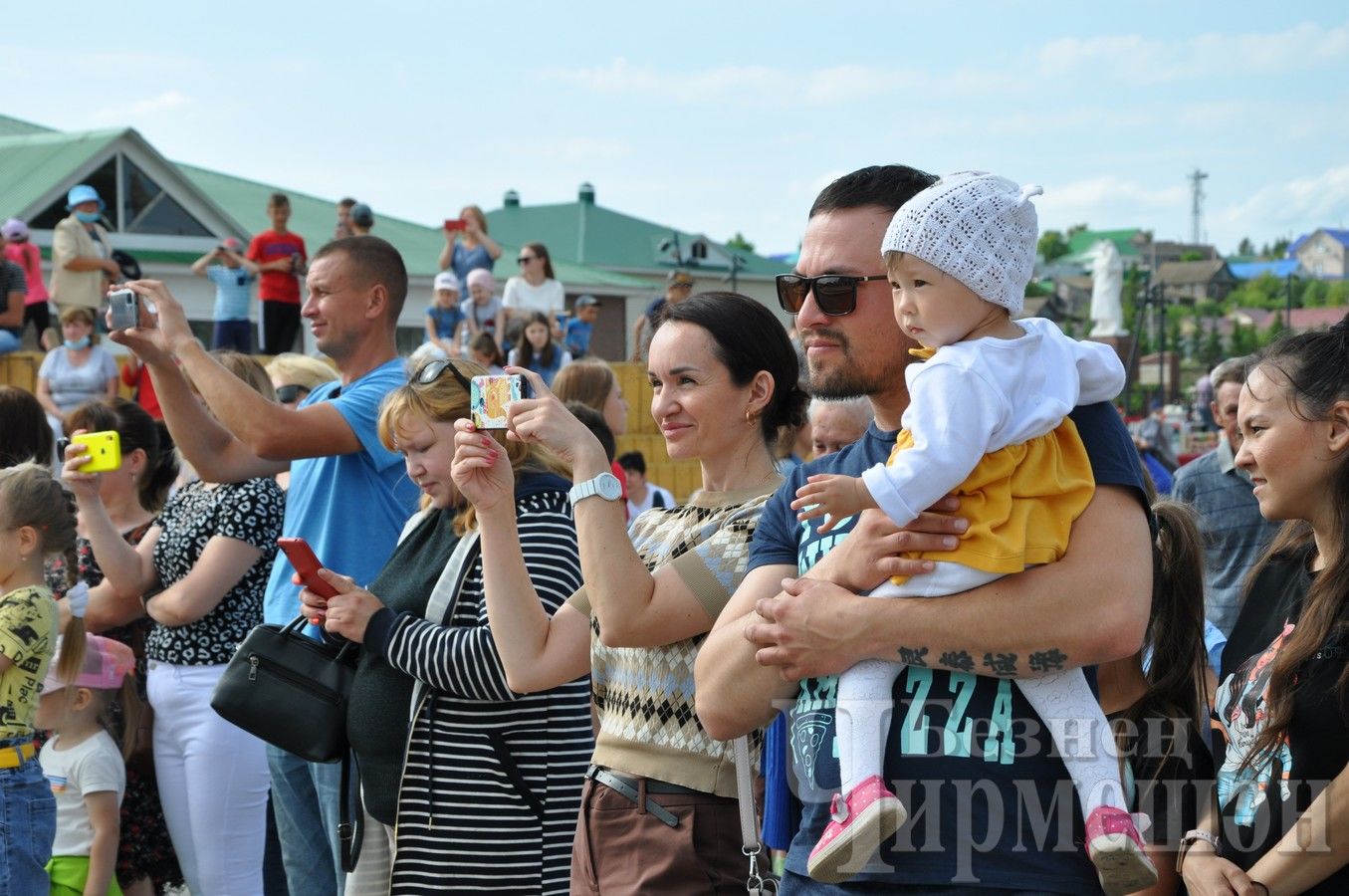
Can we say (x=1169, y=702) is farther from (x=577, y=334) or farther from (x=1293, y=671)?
(x=577, y=334)

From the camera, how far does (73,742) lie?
5359 millimetres

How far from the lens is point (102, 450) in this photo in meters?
5.06

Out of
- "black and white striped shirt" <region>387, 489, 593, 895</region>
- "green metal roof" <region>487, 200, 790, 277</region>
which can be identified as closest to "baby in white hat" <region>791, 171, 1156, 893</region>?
"black and white striped shirt" <region>387, 489, 593, 895</region>

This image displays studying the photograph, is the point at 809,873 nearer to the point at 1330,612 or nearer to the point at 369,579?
the point at 1330,612

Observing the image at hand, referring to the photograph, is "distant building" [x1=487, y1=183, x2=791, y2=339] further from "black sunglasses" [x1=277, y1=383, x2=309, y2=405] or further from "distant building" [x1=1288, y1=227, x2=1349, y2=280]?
"distant building" [x1=1288, y1=227, x2=1349, y2=280]

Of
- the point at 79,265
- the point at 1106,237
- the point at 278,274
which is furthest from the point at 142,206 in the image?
the point at 1106,237

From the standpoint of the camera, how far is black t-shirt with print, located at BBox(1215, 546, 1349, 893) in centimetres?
285

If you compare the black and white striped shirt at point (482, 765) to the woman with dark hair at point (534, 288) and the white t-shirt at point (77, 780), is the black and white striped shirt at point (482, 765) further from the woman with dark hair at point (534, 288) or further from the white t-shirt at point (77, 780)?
the woman with dark hair at point (534, 288)

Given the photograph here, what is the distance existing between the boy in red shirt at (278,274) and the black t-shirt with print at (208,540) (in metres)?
9.32

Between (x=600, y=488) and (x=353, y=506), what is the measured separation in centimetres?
214

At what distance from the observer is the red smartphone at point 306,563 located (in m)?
3.77

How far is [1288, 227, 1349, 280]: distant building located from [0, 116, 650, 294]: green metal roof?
504 feet

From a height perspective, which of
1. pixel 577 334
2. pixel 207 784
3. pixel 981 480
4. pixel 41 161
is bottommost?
pixel 207 784

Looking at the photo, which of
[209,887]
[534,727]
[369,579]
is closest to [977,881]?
[534,727]
